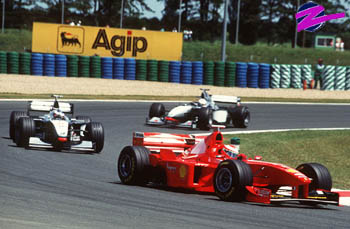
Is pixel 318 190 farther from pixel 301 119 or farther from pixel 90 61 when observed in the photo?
pixel 90 61

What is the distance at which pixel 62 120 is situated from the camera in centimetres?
1577

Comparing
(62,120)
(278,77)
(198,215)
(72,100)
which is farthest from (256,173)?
(278,77)

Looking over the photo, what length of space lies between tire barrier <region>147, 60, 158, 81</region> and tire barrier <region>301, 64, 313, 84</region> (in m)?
8.23

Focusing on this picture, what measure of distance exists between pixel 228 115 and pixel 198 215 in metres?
14.0

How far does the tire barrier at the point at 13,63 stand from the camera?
112 feet

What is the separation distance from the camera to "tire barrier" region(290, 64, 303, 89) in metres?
38.5

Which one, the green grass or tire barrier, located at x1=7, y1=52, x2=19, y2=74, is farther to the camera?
the green grass

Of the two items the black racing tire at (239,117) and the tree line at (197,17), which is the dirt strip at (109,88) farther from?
the tree line at (197,17)

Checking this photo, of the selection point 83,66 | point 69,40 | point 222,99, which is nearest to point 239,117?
point 222,99

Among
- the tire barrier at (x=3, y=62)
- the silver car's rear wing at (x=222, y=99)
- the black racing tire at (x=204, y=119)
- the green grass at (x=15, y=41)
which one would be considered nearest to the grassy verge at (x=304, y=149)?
the black racing tire at (x=204, y=119)

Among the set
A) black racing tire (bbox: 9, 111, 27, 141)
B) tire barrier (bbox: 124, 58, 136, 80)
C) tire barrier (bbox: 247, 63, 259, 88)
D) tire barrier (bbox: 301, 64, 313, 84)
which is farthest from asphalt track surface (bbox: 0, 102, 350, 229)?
tire barrier (bbox: 301, 64, 313, 84)

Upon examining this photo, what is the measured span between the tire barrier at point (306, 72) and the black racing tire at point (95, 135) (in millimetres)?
24649

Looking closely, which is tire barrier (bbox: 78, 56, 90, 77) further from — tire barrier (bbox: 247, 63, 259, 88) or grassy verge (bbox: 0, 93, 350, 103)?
tire barrier (bbox: 247, 63, 259, 88)

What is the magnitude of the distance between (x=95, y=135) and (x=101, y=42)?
81.2 feet
